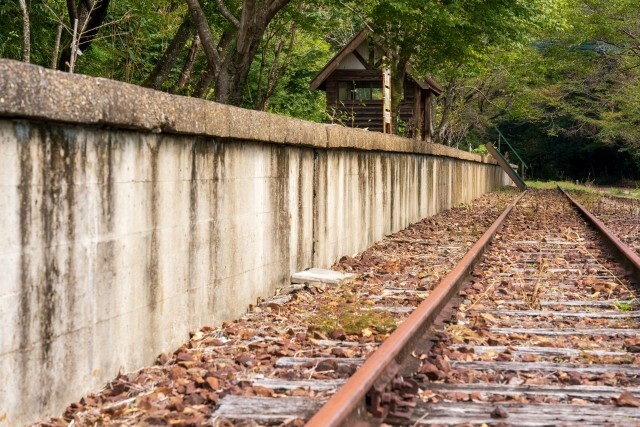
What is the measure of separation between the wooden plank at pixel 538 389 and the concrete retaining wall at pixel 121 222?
1.78 meters

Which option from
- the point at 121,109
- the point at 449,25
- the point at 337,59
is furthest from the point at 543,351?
the point at 337,59

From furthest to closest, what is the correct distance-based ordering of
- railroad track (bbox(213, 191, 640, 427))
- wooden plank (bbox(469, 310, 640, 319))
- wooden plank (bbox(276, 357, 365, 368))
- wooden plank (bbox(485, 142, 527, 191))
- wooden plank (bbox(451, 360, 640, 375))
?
wooden plank (bbox(485, 142, 527, 191))
wooden plank (bbox(469, 310, 640, 319))
wooden plank (bbox(276, 357, 365, 368))
wooden plank (bbox(451, 360, 640, 375))
railroad track (bbox(213, 191, 640, 427))

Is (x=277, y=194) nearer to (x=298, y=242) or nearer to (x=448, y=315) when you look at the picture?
(x=298, y=242)

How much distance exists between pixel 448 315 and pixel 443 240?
7.02m

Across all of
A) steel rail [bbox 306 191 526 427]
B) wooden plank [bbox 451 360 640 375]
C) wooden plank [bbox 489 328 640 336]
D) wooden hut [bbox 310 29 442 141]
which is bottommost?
wooden plank [bbox 451 360 640 375]

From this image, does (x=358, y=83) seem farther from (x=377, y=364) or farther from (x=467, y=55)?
(x=377, y=364)

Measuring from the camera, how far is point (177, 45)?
18.1 m

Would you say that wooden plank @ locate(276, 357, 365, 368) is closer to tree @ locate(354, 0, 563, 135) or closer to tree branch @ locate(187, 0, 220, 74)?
tree branch @ locate(187, 0, 220, 74)

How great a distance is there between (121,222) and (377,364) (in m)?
1.62

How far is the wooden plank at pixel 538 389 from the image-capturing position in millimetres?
4594

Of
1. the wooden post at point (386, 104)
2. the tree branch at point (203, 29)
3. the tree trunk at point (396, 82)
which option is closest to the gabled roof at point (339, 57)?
the wooden post at point (386, 104)

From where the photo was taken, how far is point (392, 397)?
14.3ft

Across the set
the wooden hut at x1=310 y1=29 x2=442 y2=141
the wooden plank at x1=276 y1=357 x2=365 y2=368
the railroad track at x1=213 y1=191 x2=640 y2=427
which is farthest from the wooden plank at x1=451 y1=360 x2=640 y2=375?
the wooden hut at x1=310 y1=29 x2=442 y2=141

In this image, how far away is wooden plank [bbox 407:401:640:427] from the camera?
13.4 feet
